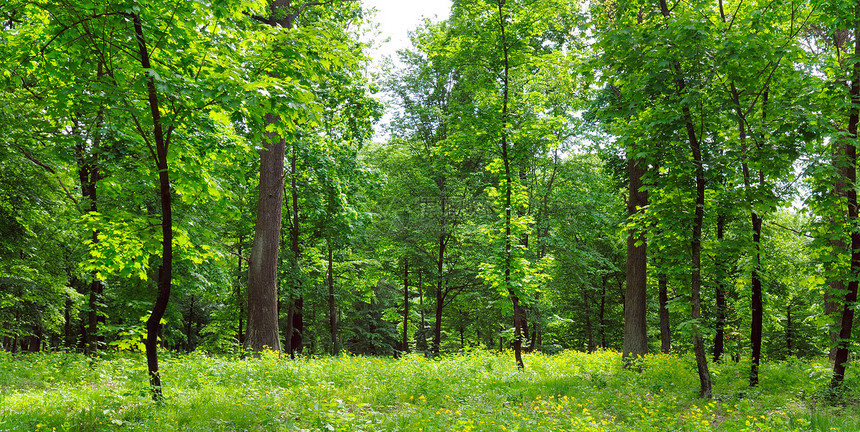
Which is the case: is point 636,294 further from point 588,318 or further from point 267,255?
point 588,318

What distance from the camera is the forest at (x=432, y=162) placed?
17.4 ft

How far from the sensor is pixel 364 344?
27.4m

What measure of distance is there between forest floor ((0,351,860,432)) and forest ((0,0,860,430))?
1.11 ft

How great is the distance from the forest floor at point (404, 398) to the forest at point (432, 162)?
1.11 ft

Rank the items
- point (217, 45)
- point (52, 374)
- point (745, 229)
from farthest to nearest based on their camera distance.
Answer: point (52, 374) → point (745, 229) → point (217, 45)

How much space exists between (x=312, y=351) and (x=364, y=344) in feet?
10.3

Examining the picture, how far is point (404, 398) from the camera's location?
294 inches

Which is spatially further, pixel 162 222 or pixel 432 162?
pixel 432 162

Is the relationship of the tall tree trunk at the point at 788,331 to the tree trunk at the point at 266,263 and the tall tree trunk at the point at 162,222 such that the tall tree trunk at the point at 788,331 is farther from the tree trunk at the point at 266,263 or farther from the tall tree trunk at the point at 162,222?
the tall tree trunk at the point at 162,222

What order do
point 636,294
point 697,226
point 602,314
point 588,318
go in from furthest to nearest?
point 602,314 → point 588,318 → point 636,294 → point 697,226

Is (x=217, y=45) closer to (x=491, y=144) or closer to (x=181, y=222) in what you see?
(x=181, y=222)

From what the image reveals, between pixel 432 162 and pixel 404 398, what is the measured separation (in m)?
12.0

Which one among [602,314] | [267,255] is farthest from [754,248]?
[602,314]

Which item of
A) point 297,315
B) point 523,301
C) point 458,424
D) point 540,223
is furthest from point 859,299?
point 297,315
